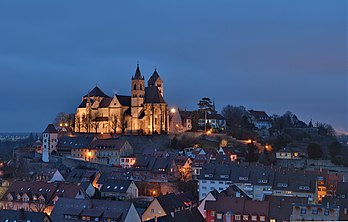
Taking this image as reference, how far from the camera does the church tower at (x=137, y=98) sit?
1829 inches

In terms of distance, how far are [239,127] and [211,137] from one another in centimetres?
517

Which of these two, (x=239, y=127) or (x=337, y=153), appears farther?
(x=239, y=127)

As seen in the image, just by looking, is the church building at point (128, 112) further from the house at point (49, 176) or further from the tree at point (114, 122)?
the house at point (49, 176)

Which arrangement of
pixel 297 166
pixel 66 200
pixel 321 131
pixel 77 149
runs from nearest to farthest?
pixel 66 200 < pixel 297 166 < pixel 77 149 < pixel 321 131

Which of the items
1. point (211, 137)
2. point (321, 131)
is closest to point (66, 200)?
point (211, 137)

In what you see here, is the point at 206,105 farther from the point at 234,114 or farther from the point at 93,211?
the point at 93,211

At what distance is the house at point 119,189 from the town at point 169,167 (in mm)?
67

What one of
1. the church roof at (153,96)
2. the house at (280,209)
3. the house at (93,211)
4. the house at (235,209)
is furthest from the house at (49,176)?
the house at (280,209)

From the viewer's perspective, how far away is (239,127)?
48.6 meters

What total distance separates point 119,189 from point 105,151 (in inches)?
440

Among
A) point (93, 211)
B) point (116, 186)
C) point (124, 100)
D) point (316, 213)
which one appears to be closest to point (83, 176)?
point (116, 186)

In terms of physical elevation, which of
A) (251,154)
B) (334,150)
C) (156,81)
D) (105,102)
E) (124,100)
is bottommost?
(251,154)

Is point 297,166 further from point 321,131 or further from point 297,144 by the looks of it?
point 321,131

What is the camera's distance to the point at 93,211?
2234cm
